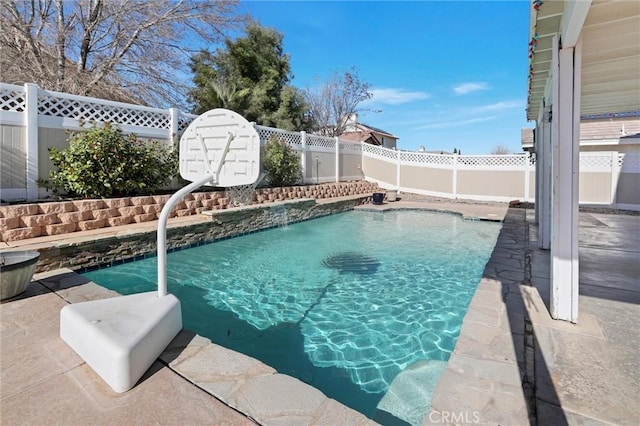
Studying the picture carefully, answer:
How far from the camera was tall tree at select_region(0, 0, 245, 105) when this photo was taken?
9.62 metres

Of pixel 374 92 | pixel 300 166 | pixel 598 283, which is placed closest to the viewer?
pixel 598 283

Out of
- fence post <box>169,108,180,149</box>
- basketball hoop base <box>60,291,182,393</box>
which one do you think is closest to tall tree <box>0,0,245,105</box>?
fence post <box>169,108,180,149</box>

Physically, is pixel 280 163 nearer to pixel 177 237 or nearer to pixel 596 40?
pixel 177 237

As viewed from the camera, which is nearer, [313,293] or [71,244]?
[313,293]

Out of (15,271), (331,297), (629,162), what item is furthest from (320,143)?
(15,271)

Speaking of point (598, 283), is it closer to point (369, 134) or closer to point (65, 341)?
point (65, 341)

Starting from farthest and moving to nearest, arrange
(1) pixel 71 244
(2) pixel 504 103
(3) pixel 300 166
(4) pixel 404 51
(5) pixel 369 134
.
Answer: (5) pixel 369 134 → (2) pixel 504 103 → (4) pixel 404 51 → (3) pixel 300 166 → (1) pixel 71 244

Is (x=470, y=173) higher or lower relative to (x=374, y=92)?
lower

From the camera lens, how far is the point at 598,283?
375 cm

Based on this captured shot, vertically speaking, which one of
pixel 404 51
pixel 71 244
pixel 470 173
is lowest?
pixel 71 244

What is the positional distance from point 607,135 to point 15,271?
18773mm

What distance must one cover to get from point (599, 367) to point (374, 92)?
1030 inches

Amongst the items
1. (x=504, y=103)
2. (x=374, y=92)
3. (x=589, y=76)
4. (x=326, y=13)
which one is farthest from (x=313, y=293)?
(x=374, y=92)

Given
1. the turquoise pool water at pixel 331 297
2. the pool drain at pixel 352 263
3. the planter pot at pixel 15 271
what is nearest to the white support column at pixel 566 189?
the turquoise pool water at pixel 331 297
